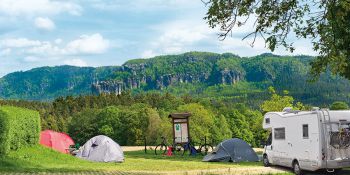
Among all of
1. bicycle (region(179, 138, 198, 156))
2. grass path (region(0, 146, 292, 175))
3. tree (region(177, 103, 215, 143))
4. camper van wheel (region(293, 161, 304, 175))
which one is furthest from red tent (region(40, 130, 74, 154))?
tree (region(177, 103, 215, 143))

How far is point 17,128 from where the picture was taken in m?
23.8

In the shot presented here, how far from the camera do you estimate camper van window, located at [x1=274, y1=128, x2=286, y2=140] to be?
72.7 ft

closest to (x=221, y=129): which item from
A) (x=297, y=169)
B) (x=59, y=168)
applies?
(x=297, y=169)

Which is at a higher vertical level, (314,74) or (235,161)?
(314,74)

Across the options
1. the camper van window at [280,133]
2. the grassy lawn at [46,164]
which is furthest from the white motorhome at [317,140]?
the grassy lawn at [46,164]

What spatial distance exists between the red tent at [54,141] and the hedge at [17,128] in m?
7.69

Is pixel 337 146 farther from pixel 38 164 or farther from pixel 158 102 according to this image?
pixel 158 102

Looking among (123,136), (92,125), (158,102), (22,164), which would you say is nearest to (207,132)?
(123,136)

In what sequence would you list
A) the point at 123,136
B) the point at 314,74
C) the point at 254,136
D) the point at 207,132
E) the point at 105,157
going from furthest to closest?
the point at 254,136, the point at 123,136, the point at 207,132, the point at 105,157, the point at 314,74

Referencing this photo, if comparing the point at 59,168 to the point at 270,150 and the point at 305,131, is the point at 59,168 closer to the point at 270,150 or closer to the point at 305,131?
the point at 270,150

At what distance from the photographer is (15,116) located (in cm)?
2345

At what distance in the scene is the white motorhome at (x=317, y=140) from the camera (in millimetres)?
18484

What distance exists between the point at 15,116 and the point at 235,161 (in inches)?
494

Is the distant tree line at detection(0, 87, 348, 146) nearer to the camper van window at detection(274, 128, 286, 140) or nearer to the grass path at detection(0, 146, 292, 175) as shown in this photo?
the camper van window at detection(274, 128, 286, 140)
